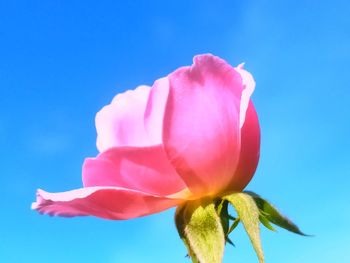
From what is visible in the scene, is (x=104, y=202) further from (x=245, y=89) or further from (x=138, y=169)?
(x=245, y=89)

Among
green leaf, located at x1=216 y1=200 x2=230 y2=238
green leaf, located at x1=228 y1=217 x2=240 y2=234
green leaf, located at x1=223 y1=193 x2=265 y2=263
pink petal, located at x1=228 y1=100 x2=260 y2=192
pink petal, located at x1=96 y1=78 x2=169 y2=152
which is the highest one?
pink petal, located at x1=96 y1=78 x2=169 y2=152

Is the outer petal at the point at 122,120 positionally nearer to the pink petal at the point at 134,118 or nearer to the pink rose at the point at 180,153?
the pink petal at the point at 134,118

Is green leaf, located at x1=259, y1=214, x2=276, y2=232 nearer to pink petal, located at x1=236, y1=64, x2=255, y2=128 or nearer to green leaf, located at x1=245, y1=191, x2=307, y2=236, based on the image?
green leaf, located at x1=245, y1=191, x2=307, y2=236

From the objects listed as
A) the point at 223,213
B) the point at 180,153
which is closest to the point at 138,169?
the point at 180,153

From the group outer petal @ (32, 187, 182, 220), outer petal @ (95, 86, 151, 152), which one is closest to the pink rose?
outer petal @ (32, 187, 182, 220)

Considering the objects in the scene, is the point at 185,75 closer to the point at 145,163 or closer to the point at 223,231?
the point at 145,163
